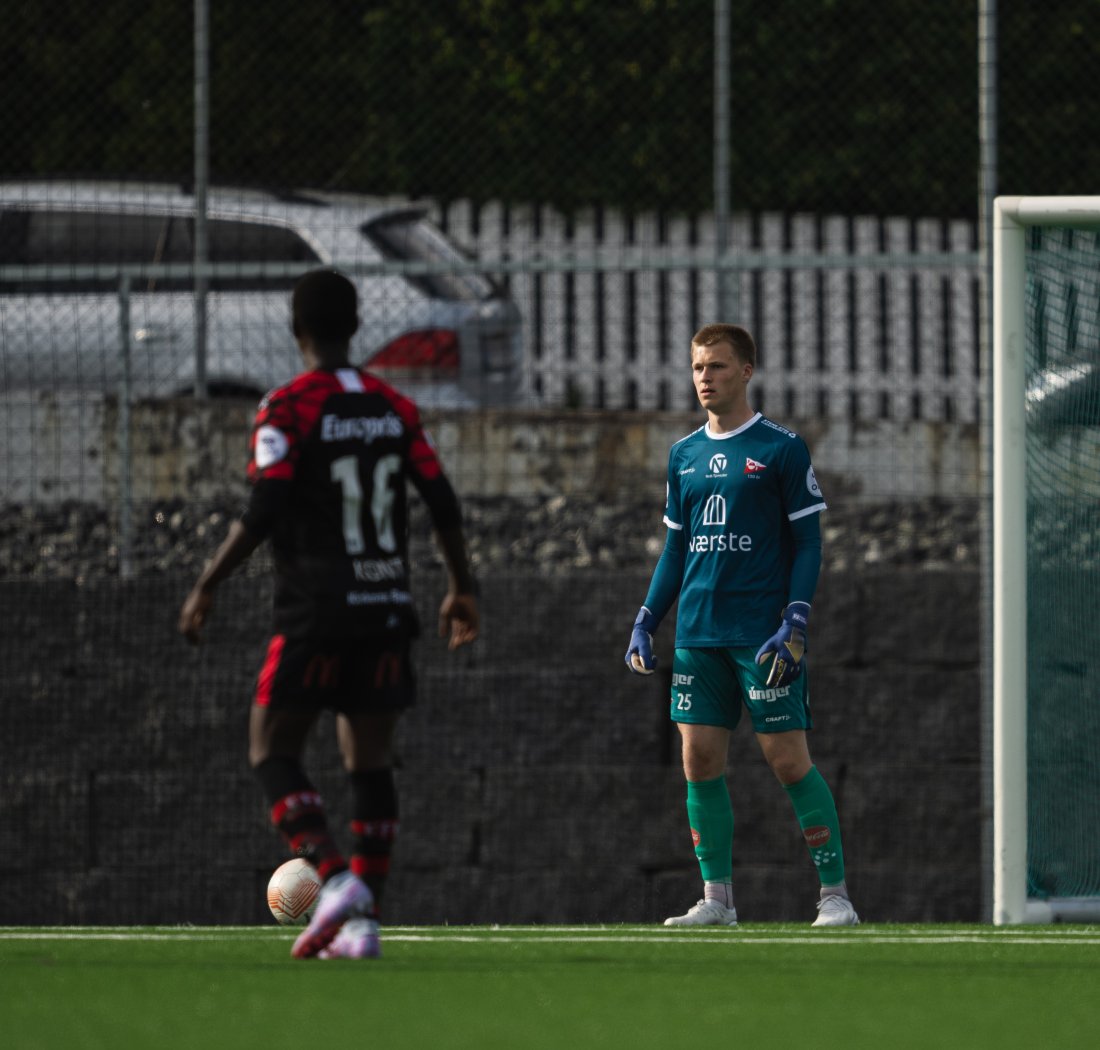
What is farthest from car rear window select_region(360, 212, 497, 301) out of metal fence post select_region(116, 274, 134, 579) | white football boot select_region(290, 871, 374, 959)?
white football boot select_region(290, 871, 374, 959)

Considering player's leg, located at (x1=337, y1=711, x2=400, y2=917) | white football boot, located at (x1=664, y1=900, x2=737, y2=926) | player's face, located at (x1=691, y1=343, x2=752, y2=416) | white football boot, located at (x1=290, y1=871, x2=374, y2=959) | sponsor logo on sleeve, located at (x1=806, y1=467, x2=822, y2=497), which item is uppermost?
player's face, located at (x1=691, y1=343, x2=752, y2=416)

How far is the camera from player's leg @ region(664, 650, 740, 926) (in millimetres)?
6953

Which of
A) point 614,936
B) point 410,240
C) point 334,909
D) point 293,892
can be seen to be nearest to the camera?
point 334,909

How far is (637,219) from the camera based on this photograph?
12.8 m

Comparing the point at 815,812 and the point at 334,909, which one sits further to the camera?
the point at 815,812

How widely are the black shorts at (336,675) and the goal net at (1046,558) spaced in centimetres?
277

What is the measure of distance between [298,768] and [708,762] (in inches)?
67.2

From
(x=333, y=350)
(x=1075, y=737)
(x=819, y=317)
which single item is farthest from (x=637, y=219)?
(x=333, y=350)

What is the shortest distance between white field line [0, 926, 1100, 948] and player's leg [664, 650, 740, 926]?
1.03ft

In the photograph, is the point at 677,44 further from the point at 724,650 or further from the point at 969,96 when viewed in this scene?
the point at 724,650

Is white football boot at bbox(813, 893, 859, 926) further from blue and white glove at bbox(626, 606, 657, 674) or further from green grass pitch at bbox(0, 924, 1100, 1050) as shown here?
blue and white glove at bbox(626, 606, 657, 674)

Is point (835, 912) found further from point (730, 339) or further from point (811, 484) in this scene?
point (730, 339)

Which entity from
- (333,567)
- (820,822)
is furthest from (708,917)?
(333,567)

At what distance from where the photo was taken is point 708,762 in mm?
6996
